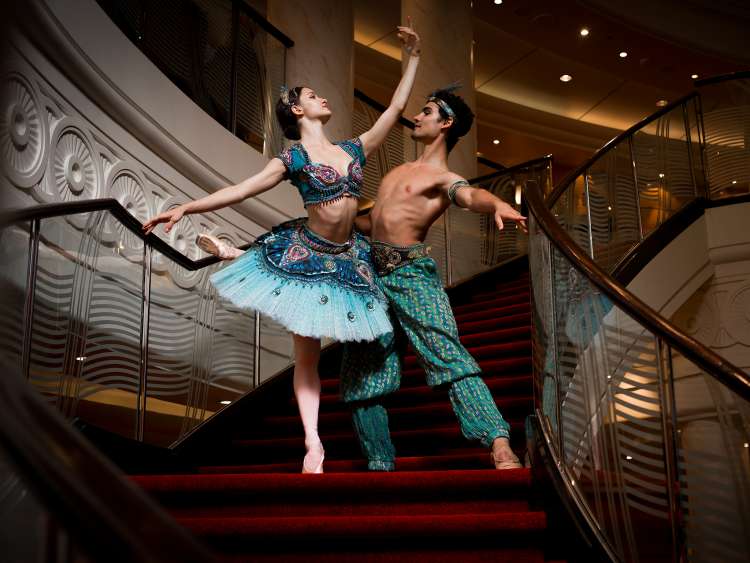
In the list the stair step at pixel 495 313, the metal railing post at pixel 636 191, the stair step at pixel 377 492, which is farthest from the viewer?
the metal railing post at pixel 636 191

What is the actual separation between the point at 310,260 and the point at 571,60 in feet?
42.8

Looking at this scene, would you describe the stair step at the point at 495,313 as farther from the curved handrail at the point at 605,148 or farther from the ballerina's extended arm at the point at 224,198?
the ballerina's extended arm at the point at 224,198

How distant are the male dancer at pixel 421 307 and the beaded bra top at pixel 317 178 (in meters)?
0.30

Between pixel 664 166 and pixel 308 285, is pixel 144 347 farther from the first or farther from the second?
pixel 664 166

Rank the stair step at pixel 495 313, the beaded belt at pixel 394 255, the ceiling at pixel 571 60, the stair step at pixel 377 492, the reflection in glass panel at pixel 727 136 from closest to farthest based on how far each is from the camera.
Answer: the stair step at pixel 377 492, the beaded belt at pixel 394 255, the stair step at pixel 495 313, the reflection in glass panel at pixel 727 136, the ceiling at pixel 571 60

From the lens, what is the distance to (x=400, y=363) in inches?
149

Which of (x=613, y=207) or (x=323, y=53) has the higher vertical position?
(x=323, y=53)

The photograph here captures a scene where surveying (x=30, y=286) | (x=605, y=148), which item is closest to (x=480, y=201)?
(x=30, y=286)

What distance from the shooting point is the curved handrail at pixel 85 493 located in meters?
0.98

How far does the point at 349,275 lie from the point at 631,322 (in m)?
1.25

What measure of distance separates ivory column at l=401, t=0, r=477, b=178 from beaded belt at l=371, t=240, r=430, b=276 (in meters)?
6.16

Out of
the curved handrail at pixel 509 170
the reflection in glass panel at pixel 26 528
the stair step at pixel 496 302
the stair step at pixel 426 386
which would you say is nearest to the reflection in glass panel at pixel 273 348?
the stair step at pixel 426 386

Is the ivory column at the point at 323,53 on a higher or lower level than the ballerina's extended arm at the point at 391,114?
higher

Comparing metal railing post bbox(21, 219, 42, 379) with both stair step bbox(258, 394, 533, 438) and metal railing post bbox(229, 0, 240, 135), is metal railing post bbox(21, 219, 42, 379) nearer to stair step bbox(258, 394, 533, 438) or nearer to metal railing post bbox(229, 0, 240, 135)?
stair step bbox(258, 394, 533, 438)
